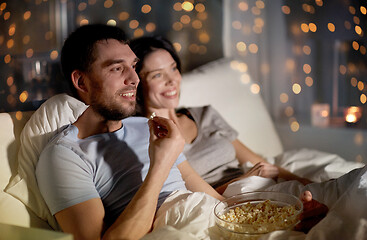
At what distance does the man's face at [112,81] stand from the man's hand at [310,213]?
53 centimetres

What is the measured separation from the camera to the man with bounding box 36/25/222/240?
3.11ft

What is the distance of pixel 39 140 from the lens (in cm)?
104

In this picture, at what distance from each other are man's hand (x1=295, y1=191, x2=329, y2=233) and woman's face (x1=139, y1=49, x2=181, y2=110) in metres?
0.55

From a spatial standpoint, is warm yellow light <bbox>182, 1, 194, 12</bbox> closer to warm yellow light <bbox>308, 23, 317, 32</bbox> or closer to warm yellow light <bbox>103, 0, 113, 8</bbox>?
warm yellow light <bbox>103, 0, 113, 8</bbox>

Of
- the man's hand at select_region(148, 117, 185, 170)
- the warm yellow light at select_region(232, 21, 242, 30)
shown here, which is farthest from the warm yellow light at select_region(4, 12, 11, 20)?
the warm yellow light at select_region(232, 21, 242, 30)

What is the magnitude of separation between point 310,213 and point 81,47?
739mm

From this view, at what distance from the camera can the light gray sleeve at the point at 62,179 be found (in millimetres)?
952

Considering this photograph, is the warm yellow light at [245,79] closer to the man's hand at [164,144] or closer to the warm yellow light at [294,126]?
the warm yellow light at [294,126]

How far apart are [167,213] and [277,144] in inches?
45.8

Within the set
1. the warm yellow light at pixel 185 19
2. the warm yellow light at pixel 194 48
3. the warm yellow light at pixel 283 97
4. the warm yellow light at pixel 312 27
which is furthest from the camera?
the warm yellow light at pixel 283 97

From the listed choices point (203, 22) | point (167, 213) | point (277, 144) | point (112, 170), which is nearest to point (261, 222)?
point (167, 213)

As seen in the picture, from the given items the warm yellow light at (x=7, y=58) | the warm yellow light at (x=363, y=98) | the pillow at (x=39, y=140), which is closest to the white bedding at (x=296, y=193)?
the pillow at (x=39, y=140)

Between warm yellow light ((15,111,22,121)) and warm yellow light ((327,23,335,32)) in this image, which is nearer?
warm yellow light ((15,111,22,121))

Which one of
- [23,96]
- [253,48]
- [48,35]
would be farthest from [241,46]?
[23,96]
